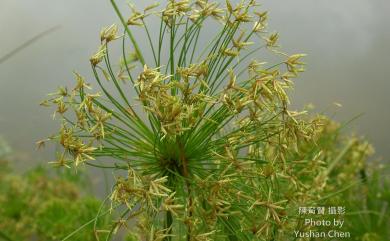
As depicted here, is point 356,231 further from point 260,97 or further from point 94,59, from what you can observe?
point 94,59

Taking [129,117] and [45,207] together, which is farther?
[45,207]

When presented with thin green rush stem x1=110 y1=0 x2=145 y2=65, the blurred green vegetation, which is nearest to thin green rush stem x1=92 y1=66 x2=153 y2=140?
thin green rush stem x1=110 y1=0 x2=145 y2=65

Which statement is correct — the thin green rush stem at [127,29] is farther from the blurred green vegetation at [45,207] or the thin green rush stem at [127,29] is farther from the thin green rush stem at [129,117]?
the blurred green vegetation at [45,207]

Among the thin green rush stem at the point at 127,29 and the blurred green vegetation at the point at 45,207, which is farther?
the blurred green vegetation at the point at 45,207

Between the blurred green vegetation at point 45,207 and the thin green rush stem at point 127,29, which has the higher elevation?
the thin green rush stem at point 127,29

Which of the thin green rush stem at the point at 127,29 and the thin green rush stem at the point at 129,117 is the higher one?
the thin green rush stem at the point at 127,29

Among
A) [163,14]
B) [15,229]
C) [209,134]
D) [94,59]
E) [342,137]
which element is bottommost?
[15,229]

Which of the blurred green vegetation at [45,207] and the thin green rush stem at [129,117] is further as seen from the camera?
the blurred green vegetation at [45,207]

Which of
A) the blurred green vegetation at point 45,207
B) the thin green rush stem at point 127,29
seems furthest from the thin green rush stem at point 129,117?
the blurred green vegetation at point 45,207

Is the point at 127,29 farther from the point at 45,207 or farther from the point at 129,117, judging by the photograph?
the point at 45,207

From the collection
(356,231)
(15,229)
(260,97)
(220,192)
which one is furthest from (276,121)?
(15,229)

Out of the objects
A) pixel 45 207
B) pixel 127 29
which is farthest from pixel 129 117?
pixel 45 207
